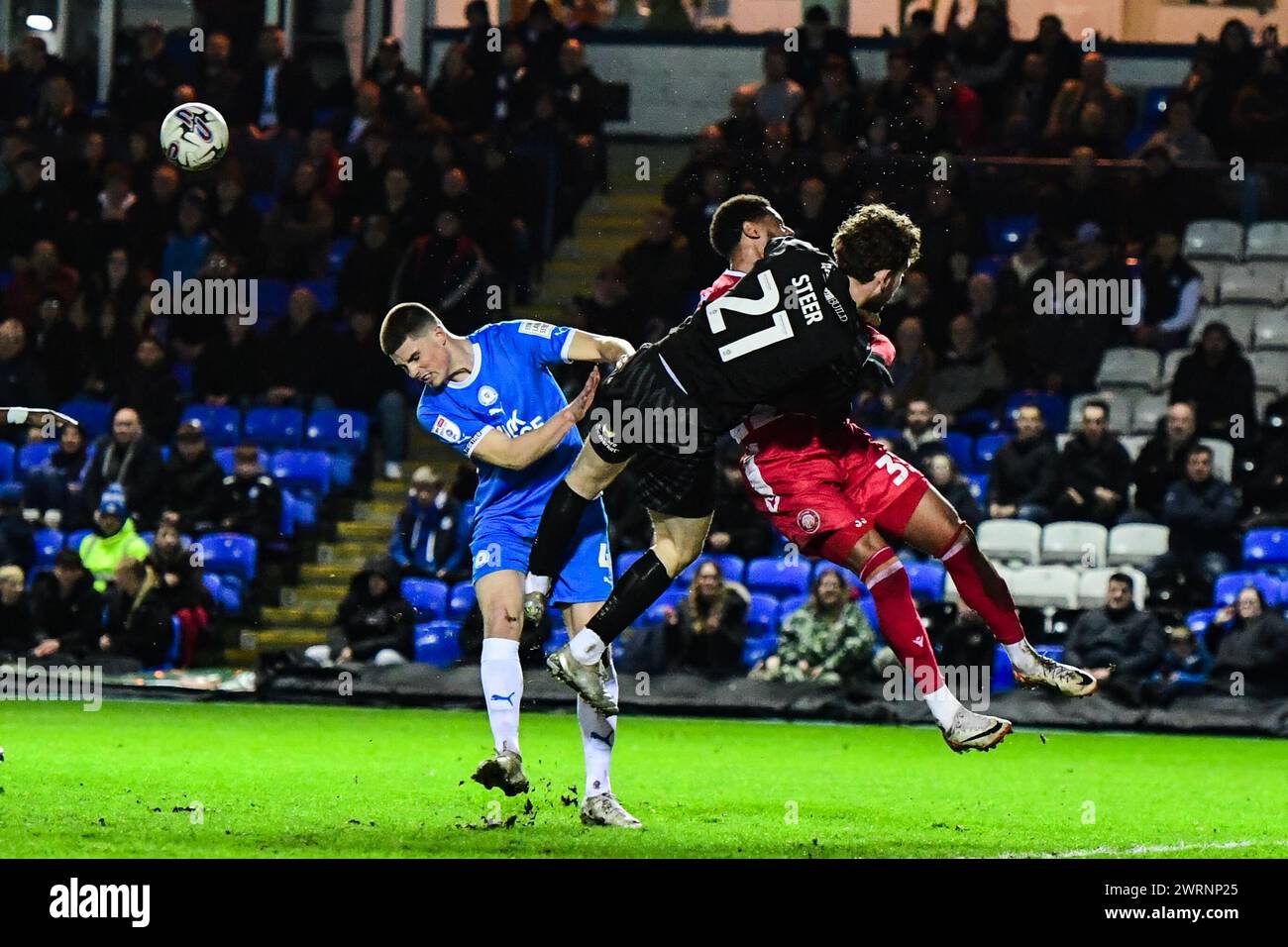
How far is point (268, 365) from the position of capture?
18.7 meters

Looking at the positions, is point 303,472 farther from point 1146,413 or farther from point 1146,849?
point 1146,849

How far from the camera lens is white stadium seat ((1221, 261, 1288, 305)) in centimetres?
1859

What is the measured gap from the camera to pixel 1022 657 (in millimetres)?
8891

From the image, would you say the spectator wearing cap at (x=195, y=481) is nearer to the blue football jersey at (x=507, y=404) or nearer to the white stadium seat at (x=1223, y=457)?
the white stadium seat at (x=1223, y=457)

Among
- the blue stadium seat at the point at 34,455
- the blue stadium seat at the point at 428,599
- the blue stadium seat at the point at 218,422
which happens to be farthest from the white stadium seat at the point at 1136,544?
the blue stadium seat at the point at 34,455

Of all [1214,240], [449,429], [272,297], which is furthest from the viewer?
[272,297]

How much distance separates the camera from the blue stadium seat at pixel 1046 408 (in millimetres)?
17594

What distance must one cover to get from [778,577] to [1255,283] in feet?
17.3

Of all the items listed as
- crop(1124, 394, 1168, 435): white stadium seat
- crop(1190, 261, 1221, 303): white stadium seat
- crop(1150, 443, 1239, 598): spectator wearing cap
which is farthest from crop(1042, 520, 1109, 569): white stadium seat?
crop(1190, 261, 1221, 303): white stadium seat

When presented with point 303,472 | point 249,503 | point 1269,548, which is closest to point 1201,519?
point 1269,548

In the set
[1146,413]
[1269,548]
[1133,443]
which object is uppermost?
[1146,413]

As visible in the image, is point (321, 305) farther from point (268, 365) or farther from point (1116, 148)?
point (1116, 148)

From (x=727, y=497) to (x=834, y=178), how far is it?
2.78 m
